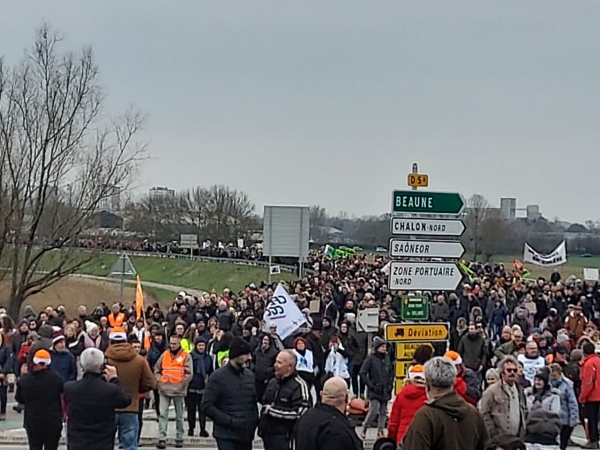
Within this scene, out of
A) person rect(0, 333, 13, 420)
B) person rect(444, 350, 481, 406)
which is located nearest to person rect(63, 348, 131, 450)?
person rect(444, 350, 481, 406)

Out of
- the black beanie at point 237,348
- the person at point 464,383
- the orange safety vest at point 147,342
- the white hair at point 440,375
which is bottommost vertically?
the orange safety vest at point 147,342

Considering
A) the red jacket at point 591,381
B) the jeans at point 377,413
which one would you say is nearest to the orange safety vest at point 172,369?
the jeans at point 377,413

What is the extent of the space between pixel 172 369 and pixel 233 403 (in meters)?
4.86

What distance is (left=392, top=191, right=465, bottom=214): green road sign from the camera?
11.4 meters

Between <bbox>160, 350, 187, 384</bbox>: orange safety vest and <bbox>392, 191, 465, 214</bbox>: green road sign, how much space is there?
4032 mm

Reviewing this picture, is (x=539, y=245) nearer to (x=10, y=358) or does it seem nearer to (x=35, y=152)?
(x=35, y=152)

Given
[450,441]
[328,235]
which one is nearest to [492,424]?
[450,441]

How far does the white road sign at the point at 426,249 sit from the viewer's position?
1145cm

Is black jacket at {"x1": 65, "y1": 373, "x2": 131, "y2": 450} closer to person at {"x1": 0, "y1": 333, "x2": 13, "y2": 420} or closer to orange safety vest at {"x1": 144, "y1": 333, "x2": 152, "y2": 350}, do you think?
person at {"x1": 0, "y1": 333, "x2": 13, "y2": 420}

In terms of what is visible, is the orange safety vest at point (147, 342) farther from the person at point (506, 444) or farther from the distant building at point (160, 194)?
the distant building at point (160, 194)

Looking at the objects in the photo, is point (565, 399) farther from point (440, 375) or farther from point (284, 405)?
point (440, 375)

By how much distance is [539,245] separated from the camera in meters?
75.1

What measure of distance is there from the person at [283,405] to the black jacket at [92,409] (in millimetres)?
1319

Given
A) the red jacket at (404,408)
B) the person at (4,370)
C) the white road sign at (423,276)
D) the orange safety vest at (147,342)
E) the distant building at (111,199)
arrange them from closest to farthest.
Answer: the red jacket at (404,408) < the white road sign at (423,276) < the person at (4,370) < the orange safety vest at (147,342) < the distant building at (111,199)
